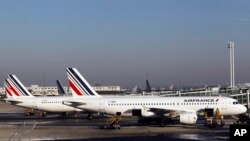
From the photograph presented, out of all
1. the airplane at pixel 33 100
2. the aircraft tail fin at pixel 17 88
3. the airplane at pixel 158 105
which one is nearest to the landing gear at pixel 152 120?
the airplane at pixel 158 105

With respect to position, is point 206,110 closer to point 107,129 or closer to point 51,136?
point 107,129

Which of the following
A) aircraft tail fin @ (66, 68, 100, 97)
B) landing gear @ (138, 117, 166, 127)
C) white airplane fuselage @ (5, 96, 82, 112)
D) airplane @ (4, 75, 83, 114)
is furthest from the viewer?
airplane @ (4, 75, 83, 114)

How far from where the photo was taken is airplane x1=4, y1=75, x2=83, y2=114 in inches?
2576

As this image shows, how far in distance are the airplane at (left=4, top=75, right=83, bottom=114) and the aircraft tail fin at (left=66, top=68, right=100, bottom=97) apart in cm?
713

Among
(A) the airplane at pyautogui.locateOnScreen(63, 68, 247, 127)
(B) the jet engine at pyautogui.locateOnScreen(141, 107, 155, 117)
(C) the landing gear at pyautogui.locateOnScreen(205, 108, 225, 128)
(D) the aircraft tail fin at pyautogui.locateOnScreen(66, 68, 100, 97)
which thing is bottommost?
(C) the landing gear at pyautogui.locateOnScreen(205, 108, 225, 128)

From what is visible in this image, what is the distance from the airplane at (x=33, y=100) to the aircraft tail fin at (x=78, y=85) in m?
7.13

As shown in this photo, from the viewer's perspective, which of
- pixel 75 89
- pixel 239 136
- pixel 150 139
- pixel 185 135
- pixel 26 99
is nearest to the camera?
pixel 239 136

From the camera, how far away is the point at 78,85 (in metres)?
57.7

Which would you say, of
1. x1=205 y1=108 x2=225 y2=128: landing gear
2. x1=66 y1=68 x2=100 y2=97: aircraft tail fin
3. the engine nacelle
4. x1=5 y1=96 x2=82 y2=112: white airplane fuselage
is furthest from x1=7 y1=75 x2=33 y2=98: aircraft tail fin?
x1=205 y1=108 x2=225 y2=128: landing gear

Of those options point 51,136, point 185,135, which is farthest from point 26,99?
point 185,135

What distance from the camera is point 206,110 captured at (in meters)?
52.5

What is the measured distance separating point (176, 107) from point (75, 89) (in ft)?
44.7

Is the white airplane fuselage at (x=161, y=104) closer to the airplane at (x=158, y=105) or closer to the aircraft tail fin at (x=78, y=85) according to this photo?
the airplane at (x=158, y=105)

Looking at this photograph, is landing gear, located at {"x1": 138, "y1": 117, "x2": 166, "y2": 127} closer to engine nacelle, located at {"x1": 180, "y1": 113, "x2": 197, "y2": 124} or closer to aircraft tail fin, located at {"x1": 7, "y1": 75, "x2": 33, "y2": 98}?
engine nacelle, located at {"x1": 180, "y1": 113, "x2": 197, "y2": 124}
